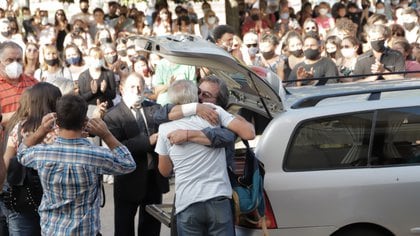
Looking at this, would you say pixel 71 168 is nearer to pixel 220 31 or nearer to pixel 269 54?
pixel 220 31

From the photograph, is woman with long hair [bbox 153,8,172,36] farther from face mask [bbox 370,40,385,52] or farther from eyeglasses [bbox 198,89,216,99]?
eyeglasses [bbox 198,89,216,99]

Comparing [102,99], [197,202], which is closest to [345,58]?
[102,99]

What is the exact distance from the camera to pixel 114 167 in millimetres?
5844

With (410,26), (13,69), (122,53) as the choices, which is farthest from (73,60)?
(410,26)

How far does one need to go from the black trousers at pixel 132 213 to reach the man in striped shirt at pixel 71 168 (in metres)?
2.01

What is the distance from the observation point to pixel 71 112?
570cm

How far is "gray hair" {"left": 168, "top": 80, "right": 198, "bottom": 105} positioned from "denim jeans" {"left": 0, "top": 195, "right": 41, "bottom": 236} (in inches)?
47.9

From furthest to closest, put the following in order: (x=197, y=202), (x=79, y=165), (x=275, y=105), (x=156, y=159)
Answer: (x=156, y=159)
(x=275, y=105)
(x=197, y=202)
(x=79, y=165)

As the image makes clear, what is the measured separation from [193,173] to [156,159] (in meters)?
1.65

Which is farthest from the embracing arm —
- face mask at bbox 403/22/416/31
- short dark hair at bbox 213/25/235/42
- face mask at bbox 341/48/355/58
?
face mask at bbox 403/22/416/31

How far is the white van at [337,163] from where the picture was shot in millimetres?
6461

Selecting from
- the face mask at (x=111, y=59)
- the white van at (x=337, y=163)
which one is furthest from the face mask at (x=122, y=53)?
the white van at (x=337, y=163)

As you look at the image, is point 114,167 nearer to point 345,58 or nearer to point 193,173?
point 193,173

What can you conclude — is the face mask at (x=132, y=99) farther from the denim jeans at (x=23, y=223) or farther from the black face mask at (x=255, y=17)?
the black face mask at (x=255, y=17)
